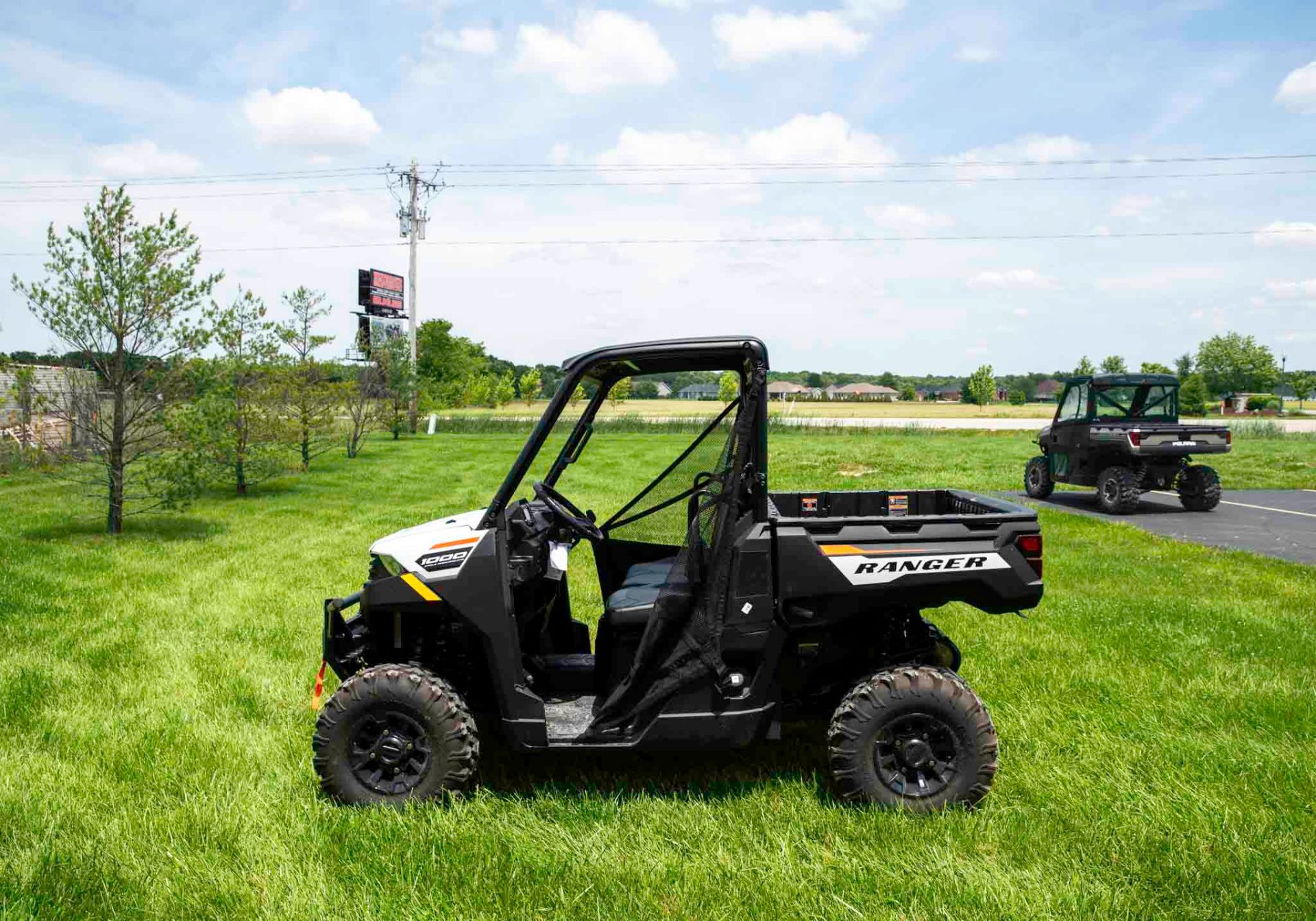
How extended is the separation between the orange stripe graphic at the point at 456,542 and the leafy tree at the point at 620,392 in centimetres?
109

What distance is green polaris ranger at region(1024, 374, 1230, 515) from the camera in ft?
45.7

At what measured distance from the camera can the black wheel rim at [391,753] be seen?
3955 millimetres

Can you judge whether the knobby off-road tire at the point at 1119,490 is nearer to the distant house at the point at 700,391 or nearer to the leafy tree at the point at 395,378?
the distant house at the point at 700,391

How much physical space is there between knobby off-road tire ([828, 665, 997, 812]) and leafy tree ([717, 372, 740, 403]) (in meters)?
1.37

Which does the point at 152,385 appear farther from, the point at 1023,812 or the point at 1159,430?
the point at 1159,430

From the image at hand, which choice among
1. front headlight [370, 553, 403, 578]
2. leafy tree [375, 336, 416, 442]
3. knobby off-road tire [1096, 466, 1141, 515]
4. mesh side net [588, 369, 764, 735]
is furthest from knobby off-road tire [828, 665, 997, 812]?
leafy tree [375, 336, 416, 442]

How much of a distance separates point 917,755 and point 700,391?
2387 mm

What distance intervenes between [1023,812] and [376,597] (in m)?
2.81

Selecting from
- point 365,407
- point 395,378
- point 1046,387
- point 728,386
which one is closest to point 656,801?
point 728,386

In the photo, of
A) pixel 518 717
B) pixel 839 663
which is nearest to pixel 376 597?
pixel 518 717

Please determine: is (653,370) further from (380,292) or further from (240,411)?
(380,292)

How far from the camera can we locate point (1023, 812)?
3879 mm

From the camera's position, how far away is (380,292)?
174ft

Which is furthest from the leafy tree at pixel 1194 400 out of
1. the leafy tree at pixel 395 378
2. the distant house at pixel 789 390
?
the leafy tree at pixel 395 378
